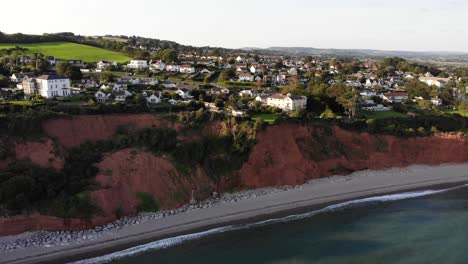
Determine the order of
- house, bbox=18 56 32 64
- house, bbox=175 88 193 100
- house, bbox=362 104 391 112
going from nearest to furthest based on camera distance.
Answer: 1. house, bbox=175 88 193 100
2. house, bbox=362 104 391 112
3. house, bbox=18 56 32 64

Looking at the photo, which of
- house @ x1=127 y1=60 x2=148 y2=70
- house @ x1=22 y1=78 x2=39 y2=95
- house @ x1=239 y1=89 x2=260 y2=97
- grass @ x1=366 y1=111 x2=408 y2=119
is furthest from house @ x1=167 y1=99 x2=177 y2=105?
house @ x1=127 y1=60 x2=148 y2=70

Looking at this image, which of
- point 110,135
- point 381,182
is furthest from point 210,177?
point 381,182

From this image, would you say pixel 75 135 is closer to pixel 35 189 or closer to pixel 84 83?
pixel 35 189

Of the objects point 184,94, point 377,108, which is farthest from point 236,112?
point 377,108

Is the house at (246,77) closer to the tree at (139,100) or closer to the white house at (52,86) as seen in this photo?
the tree at (139,100)

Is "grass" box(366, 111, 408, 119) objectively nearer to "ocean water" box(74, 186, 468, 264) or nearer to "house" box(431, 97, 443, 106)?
"house" box(431, 97, 443, 106)

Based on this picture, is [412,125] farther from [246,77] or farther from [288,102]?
[246,77]

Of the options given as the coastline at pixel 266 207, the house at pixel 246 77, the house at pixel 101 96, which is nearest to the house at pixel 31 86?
the house at pixel 101 96
